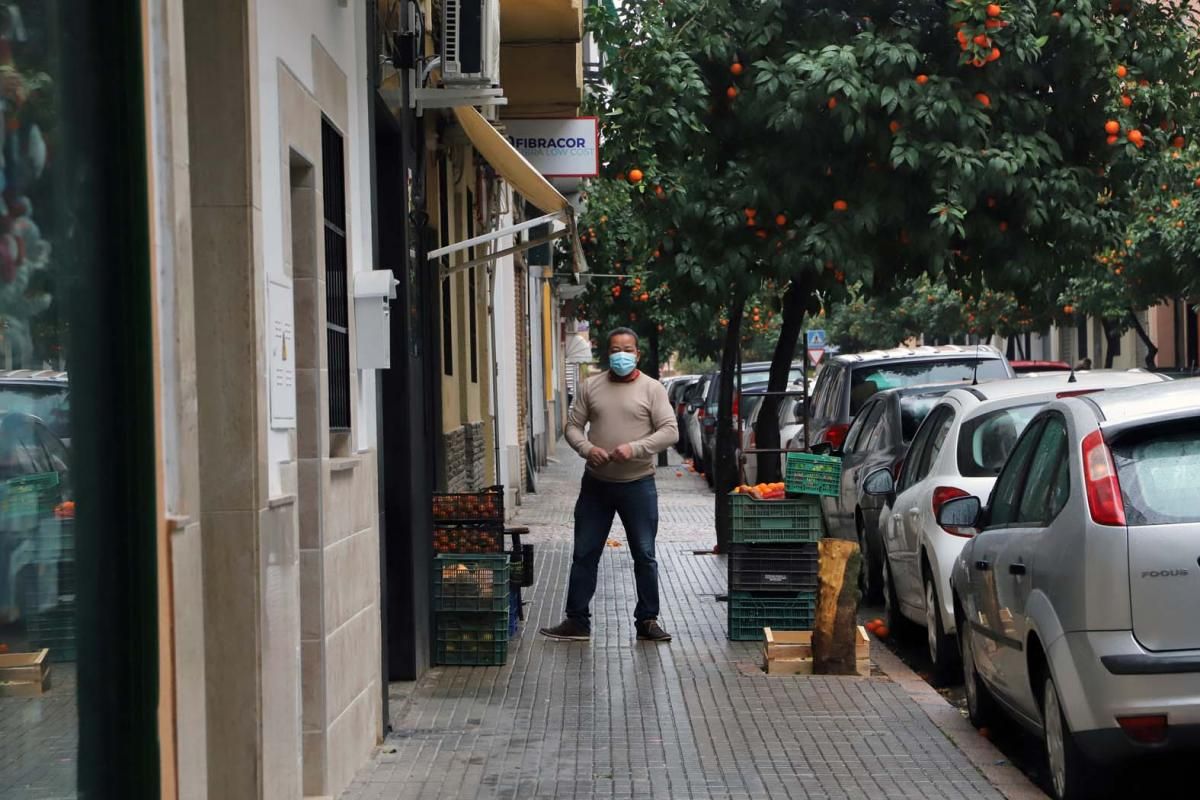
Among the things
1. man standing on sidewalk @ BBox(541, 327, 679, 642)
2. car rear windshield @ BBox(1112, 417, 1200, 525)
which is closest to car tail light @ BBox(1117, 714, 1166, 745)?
car rear windshield @ BBox(1112, 417, 1200, 525)

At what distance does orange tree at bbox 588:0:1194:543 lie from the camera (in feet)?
47.9

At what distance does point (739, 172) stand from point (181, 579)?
11.3 metres

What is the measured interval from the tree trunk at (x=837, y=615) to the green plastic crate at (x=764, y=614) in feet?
3.70

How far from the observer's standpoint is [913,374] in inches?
671

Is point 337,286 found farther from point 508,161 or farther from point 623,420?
point 623,420

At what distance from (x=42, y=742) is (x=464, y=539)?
694 centimetres

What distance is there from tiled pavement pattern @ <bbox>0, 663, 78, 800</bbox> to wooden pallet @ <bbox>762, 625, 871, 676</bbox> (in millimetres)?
6714

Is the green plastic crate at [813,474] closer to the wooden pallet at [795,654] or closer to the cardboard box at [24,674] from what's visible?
the wooden pallet at [795,654]

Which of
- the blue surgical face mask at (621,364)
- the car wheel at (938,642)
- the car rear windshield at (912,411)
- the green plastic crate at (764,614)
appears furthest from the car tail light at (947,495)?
the car rear windshield at (912,411)

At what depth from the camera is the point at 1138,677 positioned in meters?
6.15

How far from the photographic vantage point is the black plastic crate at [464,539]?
35.0 feet

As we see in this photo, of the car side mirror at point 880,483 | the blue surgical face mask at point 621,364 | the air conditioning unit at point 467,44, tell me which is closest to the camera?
the air conditioning unit at point 467,44

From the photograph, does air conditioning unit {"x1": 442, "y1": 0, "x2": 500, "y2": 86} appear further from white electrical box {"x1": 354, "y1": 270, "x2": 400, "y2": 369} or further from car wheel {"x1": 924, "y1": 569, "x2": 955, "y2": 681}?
car wheel {"x1": 924, "y1": 569, "x2": 955, "y2": 681}

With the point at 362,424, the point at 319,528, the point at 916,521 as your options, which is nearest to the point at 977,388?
the point at 916,521
